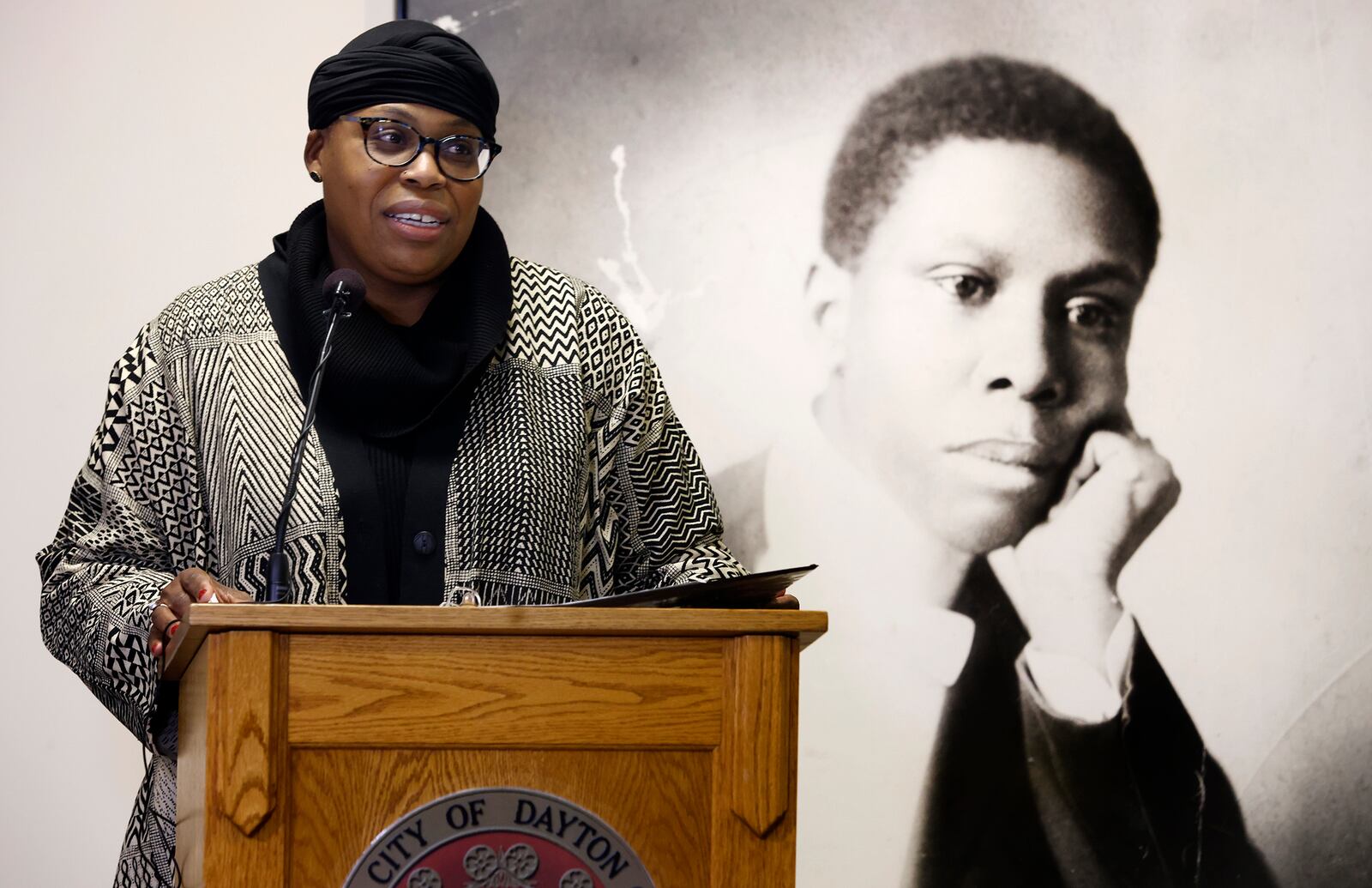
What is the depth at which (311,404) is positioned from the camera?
1.76 meters

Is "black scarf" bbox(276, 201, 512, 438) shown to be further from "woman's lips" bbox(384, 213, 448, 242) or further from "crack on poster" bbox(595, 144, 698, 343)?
"crack on poster" bbox(595, 144, 698, 343)

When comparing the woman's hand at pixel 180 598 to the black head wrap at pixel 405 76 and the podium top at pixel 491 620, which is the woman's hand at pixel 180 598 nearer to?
the podium top at pixel 491 620

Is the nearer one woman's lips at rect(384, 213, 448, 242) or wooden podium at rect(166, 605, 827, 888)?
wooden podium at rect(166, 605, 827, 888)

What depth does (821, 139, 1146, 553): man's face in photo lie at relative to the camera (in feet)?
10.2

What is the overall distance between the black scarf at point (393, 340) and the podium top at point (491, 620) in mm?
613

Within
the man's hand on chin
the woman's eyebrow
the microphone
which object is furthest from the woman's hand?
the woman's eyebrow

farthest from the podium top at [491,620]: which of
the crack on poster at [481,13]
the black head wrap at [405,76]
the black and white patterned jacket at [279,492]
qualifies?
the crack on poster at [481,13]

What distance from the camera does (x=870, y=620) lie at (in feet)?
10.2

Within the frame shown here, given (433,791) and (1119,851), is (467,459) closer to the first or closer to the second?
(433,791)

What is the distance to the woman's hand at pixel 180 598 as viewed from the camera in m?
1.60

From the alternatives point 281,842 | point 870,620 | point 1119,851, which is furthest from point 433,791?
point 1119,851

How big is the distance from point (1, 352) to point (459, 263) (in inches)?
55.7

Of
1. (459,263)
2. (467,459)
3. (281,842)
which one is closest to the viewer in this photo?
(281,842)

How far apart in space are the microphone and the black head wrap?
32 centimetres
